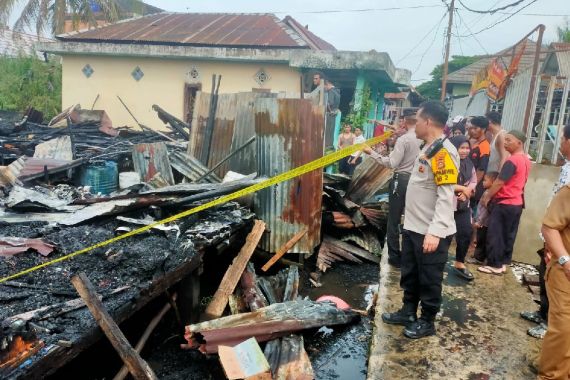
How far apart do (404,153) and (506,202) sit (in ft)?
4.28

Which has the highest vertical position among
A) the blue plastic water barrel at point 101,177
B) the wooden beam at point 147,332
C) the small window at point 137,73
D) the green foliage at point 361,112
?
the small window at point 137,73

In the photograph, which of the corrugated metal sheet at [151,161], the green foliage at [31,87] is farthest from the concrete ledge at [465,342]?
the green foliage at [31,87]

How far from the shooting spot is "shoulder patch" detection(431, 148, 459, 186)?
10.1ft

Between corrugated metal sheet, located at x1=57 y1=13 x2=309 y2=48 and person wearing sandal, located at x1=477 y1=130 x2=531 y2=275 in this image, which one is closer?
person wearing sandal, located at x1=477 y1=130 x2=531 y2=275

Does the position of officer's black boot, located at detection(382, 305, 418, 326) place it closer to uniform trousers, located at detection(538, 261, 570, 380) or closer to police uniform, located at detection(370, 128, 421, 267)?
uniform trousers, located at detection(538, 261, 570, 380)

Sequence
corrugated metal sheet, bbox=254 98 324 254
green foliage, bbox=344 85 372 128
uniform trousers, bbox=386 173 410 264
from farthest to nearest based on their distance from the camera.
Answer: green foliage, bbox=344 85 372 128, corrugated metal sheet, bbox=254 98 324 254, uniform trousers, bbox=386 173 410 264

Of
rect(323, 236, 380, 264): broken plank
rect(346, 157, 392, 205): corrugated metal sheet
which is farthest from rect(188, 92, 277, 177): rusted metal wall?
rect(346, 157, 392, 205): corrugated metal sheet

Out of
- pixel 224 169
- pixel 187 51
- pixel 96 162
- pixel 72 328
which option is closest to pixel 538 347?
pixel 72 328

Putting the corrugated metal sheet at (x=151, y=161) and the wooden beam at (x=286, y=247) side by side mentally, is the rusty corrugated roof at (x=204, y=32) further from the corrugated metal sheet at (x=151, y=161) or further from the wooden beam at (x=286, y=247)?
the wooden beam at (x=286, y=247)

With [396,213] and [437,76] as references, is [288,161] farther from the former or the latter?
[437,76]

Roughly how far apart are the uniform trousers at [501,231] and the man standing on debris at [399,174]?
1075 mm

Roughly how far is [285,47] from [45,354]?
11.2 m

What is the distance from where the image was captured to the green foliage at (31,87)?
55.1ft

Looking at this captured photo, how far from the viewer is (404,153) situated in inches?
193
